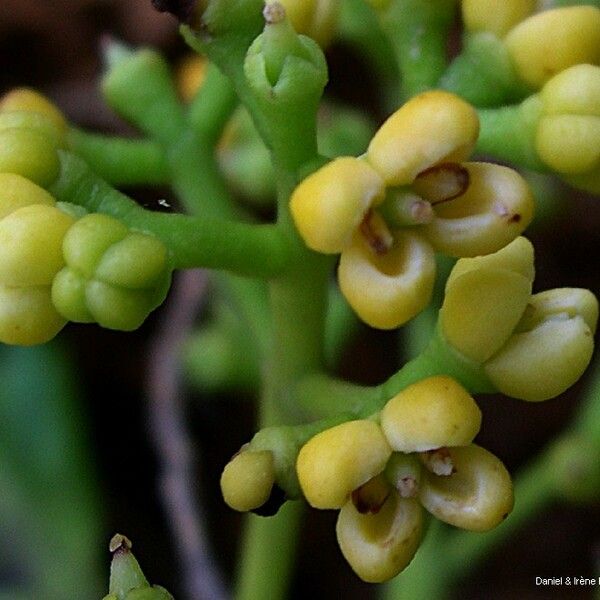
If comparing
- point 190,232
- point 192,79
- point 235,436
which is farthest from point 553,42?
point 235,436

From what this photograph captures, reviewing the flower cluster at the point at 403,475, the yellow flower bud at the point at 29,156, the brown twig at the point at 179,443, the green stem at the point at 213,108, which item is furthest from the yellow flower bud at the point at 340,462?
the brown twig at the point at 179,443

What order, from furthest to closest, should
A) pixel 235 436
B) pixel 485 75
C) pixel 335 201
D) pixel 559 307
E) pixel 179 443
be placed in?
pixel 235 436, pixel 179 443, pixel 485 75, pixel 559 307, pixel 335 201

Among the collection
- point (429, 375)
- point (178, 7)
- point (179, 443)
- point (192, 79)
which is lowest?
point (179, 443)

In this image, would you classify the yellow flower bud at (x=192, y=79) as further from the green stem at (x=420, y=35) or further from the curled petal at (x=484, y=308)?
the curled petal at (x=484, y=308)

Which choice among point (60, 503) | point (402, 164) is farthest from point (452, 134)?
point (60, 503)

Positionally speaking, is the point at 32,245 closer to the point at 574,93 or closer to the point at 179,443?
the point at 574,93

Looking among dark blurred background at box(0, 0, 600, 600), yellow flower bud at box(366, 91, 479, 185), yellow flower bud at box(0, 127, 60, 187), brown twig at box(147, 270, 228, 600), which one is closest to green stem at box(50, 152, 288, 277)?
yellow flower bud at box(0, 127, 60, 187)
